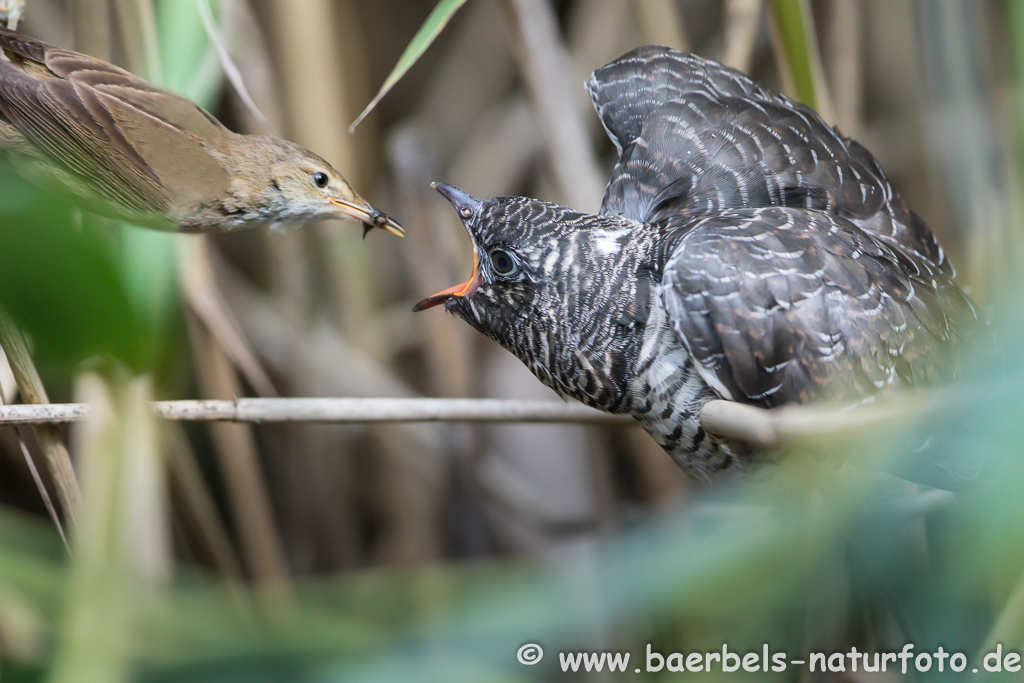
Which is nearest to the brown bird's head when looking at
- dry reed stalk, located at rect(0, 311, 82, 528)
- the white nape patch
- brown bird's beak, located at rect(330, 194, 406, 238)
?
brown bird's beak, located at rect(330, 194, 406, 238)

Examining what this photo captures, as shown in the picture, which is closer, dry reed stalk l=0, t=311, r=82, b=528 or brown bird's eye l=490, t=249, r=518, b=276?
dry reed stalk l=0, t=311, r=82, b=528

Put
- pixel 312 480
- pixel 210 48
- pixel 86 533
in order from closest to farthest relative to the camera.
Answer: pixel 86 533 → pixel 210 48 → pixel 312 480

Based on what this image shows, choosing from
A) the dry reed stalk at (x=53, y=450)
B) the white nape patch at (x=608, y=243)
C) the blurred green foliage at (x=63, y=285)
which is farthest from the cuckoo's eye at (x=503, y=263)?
the blurred green foliage at (x=63, y=285)

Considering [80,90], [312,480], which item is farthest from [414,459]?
[80,90]

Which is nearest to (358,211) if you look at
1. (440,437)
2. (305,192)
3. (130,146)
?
(305,192)

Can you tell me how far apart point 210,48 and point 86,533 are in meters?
0.78

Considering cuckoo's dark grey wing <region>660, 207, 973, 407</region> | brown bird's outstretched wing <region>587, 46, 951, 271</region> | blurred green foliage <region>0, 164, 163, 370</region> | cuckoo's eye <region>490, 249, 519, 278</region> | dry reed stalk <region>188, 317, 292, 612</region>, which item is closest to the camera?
blurred green foliage <region>0, 164, 163, 370</region>

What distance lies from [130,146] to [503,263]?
1.98ft

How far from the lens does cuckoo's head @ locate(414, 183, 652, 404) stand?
1157mm

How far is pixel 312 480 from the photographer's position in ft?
6.70

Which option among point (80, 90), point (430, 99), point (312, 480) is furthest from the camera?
point (430, 99)

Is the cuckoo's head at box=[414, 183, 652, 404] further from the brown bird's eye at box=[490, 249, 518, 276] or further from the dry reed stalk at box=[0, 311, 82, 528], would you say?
the dry reed stalk at box=[0, 311, 82, 528]

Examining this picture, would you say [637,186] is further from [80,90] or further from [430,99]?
[430,99]

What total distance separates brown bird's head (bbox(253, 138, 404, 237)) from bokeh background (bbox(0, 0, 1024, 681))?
0.14m
